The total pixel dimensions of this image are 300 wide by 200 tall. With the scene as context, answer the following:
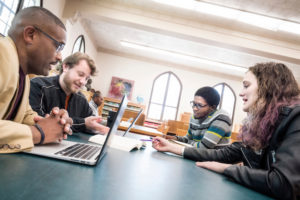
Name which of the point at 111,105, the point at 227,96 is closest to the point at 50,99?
the point at 111,105

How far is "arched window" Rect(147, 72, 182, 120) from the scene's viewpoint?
9.04 metres

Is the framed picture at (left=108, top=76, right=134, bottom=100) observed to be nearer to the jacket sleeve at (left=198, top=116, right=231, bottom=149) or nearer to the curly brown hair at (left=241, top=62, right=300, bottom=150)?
the jacket sleeve at (left=198, top=116, right=231, bottom=149)

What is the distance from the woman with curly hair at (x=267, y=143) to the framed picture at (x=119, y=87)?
300 inches

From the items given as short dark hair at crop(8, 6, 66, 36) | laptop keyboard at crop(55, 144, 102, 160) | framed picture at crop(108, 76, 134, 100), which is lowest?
laptop keyboard at crop(55, 144, 102, 160)

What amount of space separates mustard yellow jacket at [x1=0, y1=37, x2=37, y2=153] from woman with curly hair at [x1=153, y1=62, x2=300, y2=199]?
77 cm

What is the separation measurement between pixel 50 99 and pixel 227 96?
927cm

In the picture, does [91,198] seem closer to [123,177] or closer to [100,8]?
[123,177]

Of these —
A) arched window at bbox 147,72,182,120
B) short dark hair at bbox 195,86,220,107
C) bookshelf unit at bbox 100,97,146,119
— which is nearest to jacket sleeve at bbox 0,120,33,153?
short dark hair at bbox 195,86,220,107

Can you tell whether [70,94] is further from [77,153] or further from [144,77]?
[144,77]

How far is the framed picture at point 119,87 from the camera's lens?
8.66 m

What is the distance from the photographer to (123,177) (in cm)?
56

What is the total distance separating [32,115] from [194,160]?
98 cm

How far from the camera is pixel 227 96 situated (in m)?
9.47

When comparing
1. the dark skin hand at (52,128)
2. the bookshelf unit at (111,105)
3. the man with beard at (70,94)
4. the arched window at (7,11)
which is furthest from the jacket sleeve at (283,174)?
the bookshelf unit at (111,105)
